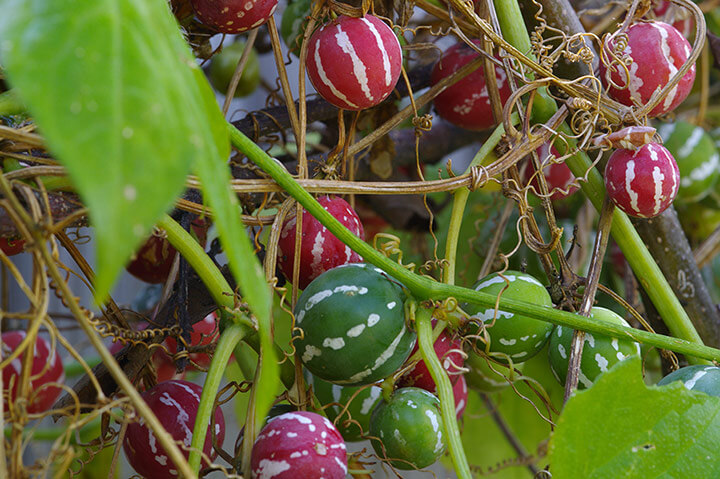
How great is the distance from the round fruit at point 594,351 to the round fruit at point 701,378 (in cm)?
3

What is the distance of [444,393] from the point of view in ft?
1.21

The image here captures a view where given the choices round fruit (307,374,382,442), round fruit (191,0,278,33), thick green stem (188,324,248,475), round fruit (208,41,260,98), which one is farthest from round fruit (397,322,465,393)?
round fruit (208,41,260,98)

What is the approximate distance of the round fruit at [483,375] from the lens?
527 millimetres

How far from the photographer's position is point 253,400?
0.39 metres

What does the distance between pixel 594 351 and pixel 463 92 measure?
0.87 feet

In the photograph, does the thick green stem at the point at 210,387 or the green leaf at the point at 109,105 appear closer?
the green leaf at the point at 109,105

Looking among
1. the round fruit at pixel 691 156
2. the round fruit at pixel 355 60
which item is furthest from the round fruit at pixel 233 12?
the round fruit at pixel 691 156

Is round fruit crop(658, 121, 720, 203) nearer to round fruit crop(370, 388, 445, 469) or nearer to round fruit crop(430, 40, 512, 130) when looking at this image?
round fruit crop(430, 40, 512, 130)

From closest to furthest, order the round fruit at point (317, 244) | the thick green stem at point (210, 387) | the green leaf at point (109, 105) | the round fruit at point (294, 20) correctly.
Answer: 1. the green leaf at point (109, 105)
2. the thick green stem at point (210, 387)
3. the round fruit at point (317, 244)
4. the round fruit at point (294, 20)

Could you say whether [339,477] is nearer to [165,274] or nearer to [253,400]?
[253,400]

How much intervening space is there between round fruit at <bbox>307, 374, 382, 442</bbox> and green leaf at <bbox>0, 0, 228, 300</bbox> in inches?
10.7

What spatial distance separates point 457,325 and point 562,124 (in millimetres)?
162

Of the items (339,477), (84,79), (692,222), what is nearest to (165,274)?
(339,477)

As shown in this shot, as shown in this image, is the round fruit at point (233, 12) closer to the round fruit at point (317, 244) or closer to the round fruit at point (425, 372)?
the round fruit at point (317, 244)
